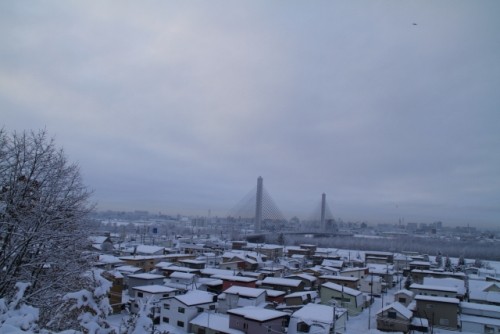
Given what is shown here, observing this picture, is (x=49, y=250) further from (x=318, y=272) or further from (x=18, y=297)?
(x=318, y=272)

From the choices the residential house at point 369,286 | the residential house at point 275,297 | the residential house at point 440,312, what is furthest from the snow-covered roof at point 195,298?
the residential house at point 369,286

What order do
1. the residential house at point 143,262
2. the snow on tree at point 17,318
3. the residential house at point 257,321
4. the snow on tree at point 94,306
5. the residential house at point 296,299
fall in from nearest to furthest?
the snow on tree at point 17,318
the snow on tree at point 94,306
the residential house at point 257,321
the residential house at point 296,299
the residential house at point 143,262

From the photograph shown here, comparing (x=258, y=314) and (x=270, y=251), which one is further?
(x=270, y=251)

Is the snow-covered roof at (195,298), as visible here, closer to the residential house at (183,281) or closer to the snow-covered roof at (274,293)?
the snow-covered roof at (274,293)

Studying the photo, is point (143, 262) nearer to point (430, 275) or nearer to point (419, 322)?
point (419, 322)

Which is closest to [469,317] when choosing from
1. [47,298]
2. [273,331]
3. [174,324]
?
[273,331]

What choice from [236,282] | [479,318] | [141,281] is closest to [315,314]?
[236,282]
